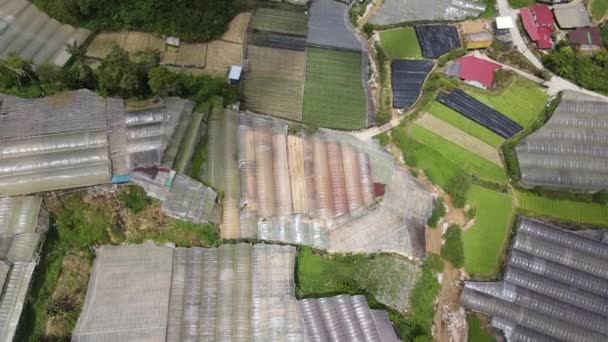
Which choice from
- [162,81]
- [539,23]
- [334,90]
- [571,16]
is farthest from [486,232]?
[162,81]

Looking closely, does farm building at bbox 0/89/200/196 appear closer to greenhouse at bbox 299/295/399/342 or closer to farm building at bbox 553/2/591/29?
greenhouse at bbox 299/295/399/342

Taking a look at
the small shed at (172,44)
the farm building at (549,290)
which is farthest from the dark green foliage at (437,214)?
the small shed at (172,44)

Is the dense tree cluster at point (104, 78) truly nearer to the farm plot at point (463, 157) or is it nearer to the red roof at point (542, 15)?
the farm plot at point (463, 157)

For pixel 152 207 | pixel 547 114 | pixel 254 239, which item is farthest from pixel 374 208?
pixel 547 114

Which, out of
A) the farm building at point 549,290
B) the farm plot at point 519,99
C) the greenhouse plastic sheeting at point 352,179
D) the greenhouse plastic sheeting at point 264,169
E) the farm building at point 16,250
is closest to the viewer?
the farm building at point 16,250

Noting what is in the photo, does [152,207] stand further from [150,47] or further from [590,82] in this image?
[590,82]

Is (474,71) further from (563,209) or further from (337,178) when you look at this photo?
(337,178)
